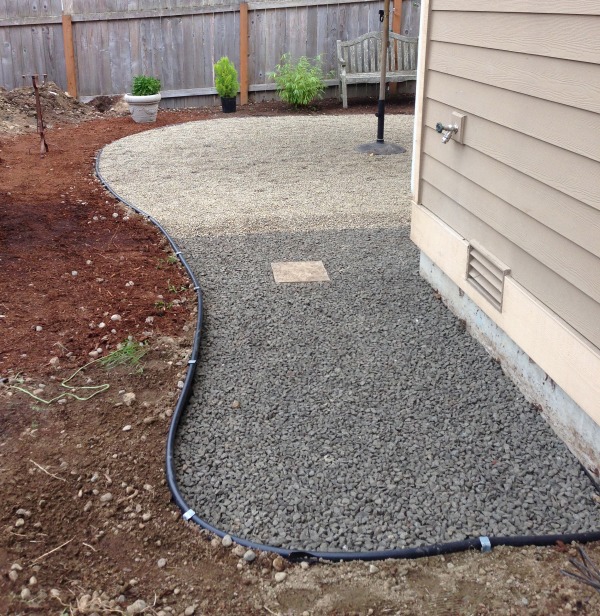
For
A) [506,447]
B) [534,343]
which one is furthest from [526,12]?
[506,447]

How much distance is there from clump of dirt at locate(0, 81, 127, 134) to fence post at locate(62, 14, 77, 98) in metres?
0.17

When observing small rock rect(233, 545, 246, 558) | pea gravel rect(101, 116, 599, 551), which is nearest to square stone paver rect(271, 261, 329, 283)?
pea gravel rect(101, 116, 599, 551)

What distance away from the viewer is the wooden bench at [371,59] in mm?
10734

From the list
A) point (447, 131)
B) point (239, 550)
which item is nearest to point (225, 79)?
point (447, 131)

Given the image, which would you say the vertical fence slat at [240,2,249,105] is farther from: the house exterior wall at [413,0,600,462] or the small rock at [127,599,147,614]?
the small rock at [127,599,147,614]

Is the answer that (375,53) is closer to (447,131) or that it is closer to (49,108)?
(49,108)

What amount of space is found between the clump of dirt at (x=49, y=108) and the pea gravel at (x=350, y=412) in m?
5.19

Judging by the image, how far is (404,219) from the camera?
550 cm

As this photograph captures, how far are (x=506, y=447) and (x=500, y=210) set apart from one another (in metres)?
1.05

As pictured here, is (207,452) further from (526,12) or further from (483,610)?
(526,12)

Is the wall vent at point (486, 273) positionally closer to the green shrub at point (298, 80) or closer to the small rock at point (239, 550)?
the small rock at point (239, 550)

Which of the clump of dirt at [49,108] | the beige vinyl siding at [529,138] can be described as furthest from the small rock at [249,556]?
the clump of dirt at [49,108]

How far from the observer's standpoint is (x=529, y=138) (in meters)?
2.71

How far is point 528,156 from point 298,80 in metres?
8.32
